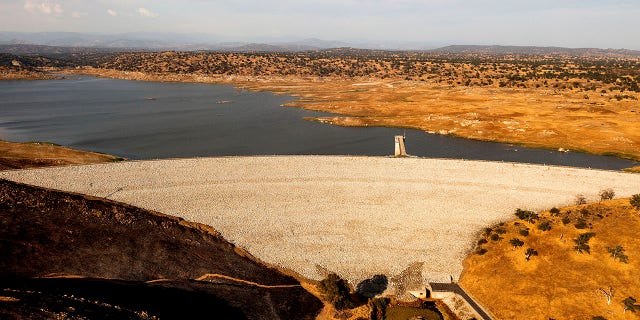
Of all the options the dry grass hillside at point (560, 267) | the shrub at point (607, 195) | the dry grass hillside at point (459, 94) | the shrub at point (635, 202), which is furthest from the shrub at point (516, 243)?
the dry grass hillside at point (459, 94)

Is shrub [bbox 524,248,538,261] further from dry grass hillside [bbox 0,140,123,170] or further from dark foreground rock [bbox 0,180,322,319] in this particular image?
dry grass hillside [bbox 0,140,123,170]

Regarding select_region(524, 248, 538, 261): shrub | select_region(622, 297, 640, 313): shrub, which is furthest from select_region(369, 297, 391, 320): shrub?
select_region(622, 297, 640, 313): shrub

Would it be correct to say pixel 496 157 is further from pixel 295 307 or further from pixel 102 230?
pixel 102 230

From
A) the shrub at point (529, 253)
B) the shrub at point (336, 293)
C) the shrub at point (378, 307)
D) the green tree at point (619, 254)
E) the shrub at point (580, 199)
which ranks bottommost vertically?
the shrub at point (378, 307)

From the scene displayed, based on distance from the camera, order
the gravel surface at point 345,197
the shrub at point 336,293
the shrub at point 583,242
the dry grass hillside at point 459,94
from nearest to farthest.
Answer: the shrub at point 336,293
the shrub at point 583,242
the gravel surface at point 345,197
the dry grass hillside at point 459,94

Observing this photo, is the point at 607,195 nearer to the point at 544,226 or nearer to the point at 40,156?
the point at 544,226

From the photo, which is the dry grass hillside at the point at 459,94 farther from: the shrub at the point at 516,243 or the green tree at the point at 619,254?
the shrub at the point at 516,243
